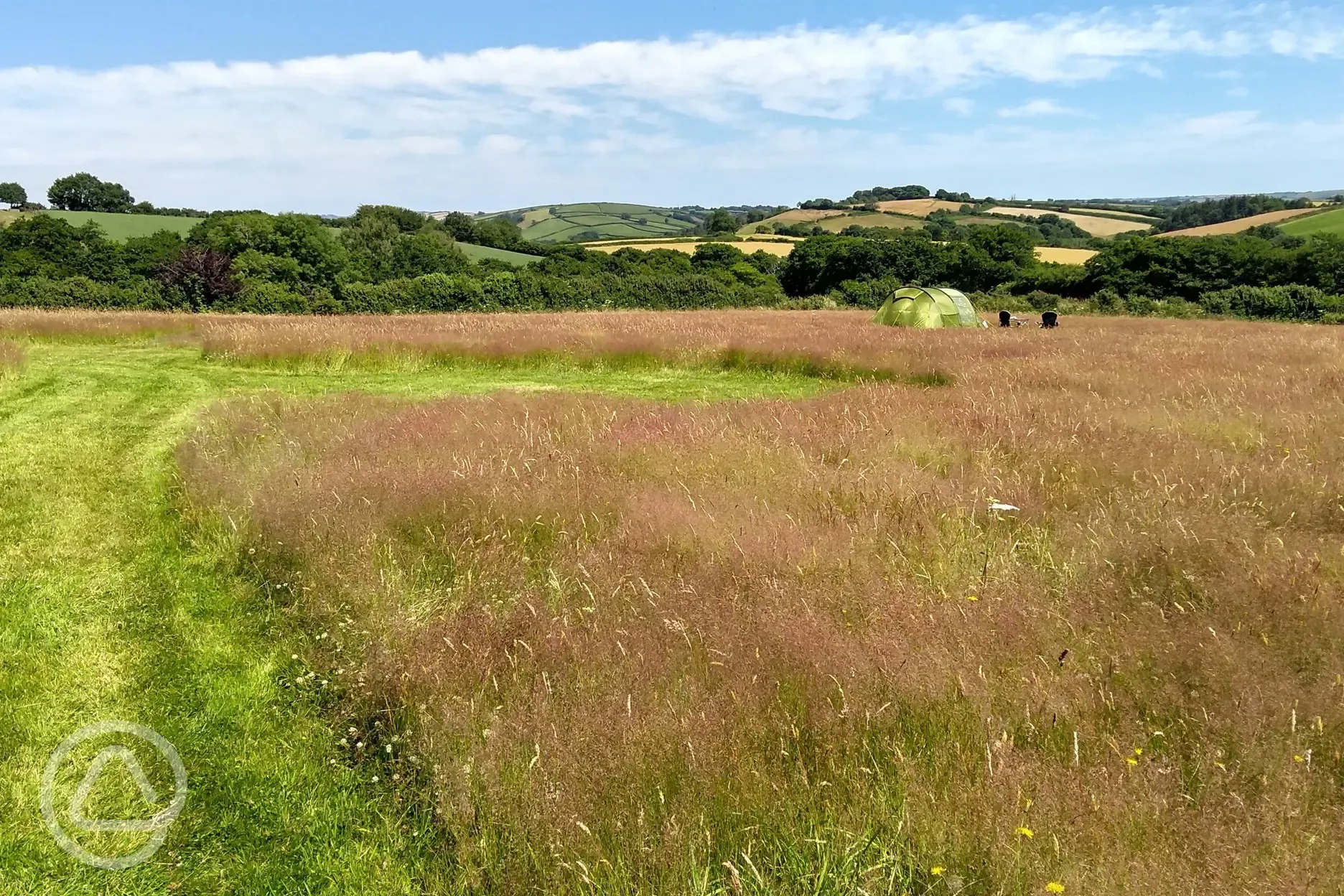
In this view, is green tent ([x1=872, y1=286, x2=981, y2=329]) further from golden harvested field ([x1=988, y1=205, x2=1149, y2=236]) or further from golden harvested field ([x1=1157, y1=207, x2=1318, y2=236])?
golden harvested field ([x1=988, y1=205, x2=1149, y2=236])

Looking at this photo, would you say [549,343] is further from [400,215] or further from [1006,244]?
[400,215]

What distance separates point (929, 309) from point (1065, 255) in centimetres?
4907

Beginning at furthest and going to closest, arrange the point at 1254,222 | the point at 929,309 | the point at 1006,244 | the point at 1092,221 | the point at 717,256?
the point at 1092,221
the point at 1254,222
the point at 717,256
the point at 1006,244
the point at 929,309

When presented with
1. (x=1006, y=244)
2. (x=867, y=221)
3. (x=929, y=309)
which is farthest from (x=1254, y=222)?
(x=929, y=309)

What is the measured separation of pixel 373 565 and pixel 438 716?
1.70 meters

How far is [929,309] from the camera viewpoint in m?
23.9

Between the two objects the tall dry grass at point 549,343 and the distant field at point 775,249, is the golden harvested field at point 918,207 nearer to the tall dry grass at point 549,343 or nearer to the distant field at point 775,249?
the distant field at point 775,249

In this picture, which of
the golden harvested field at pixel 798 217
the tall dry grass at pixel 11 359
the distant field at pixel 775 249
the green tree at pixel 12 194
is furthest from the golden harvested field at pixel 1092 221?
the green tree at pixel 12 194

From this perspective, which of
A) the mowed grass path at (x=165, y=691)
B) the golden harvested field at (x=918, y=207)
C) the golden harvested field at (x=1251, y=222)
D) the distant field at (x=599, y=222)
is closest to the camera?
the mowed grass path at (x=165, y=691)

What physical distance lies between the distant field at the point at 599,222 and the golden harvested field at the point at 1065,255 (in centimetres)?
6188

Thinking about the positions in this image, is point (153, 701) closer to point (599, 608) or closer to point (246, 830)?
point (246, 830)

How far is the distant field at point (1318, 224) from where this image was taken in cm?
5800

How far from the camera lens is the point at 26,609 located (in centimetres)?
437

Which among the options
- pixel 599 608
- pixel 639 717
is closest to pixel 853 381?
pixel 599 608
